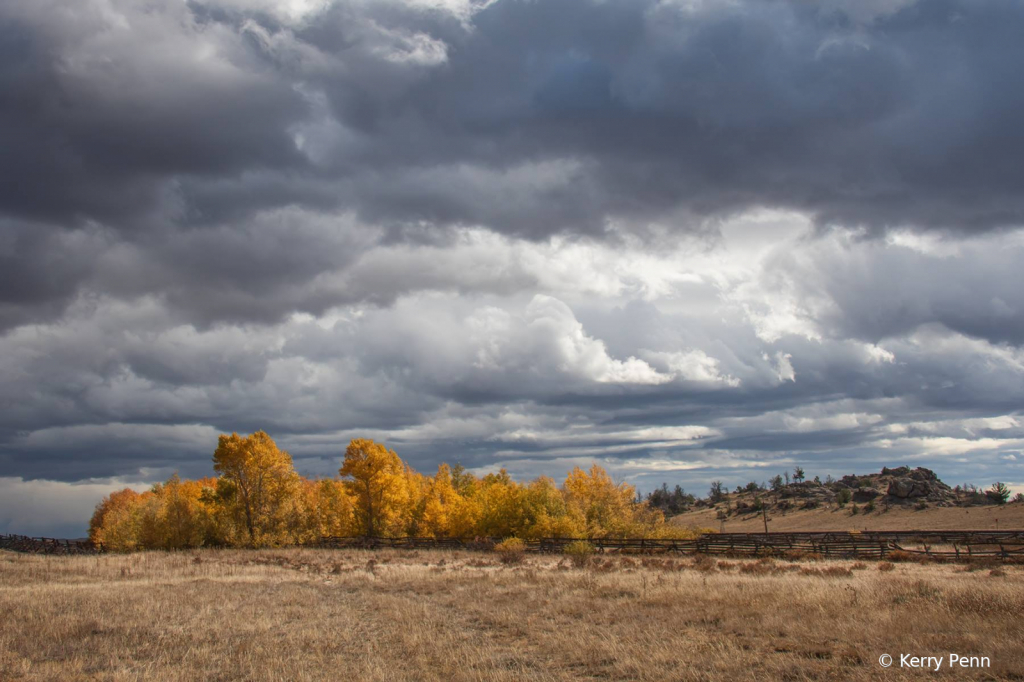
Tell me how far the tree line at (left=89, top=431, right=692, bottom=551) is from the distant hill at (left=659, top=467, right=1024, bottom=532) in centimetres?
2379

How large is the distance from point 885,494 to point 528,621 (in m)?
129

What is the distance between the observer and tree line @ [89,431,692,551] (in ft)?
196

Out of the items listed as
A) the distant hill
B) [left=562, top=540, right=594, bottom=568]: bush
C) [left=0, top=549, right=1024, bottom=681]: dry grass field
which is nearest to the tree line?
[left=562, top=540, right=594, bottom=568]: bush

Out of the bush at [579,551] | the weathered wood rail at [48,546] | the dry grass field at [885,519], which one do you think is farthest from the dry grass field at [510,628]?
the dry grass field at [885,519]

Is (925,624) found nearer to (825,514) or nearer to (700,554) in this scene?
(700,554)

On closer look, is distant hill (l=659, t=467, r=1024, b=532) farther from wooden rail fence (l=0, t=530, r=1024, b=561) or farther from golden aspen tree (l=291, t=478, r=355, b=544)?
golden aspen tree (l=291, t=478, r=355, b=544)

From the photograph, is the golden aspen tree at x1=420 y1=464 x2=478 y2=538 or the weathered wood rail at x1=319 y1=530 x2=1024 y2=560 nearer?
the weathered wood rail at x1=319 y1=530 x2=1024 y2=560

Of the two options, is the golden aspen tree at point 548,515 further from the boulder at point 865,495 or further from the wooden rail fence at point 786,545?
the boulder at point 865,495

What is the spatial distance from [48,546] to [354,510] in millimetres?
29303

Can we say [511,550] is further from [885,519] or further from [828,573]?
[885,519]

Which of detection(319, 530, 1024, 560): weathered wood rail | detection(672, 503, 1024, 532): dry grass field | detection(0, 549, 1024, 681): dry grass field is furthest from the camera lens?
detection(672, 503, 1024, 532): dry grass field

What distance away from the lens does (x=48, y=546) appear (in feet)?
207

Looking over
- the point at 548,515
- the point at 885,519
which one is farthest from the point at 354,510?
the point at 885,519

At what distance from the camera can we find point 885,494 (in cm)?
12375
